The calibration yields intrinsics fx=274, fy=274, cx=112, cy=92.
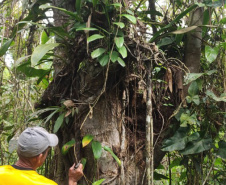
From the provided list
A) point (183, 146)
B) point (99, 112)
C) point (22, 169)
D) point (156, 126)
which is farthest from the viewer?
point (156, 126)

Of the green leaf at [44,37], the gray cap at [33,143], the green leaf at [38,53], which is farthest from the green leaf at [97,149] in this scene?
the green leaf at [44,37]

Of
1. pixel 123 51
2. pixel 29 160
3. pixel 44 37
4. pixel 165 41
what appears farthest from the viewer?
pixel 44 37

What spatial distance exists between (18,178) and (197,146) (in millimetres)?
1156

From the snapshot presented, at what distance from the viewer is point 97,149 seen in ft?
5.78

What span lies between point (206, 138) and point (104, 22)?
1.06 meters

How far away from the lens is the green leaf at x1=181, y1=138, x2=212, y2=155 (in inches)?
71.4

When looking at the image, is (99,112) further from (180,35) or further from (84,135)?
(180,35)

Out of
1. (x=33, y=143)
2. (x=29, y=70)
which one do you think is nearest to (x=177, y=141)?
(x=33, y=143)

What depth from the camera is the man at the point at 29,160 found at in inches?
49.5

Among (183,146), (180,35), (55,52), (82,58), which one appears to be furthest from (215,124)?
(55,52)

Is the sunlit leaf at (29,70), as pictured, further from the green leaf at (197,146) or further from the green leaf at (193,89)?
the green leaf at (197,146)

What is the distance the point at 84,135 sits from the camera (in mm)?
1925

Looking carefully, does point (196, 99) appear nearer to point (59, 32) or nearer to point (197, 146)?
point (197, 146)

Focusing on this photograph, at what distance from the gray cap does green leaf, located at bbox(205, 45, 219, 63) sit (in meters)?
1.24
